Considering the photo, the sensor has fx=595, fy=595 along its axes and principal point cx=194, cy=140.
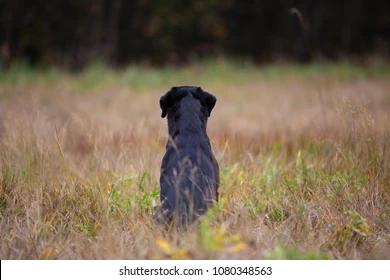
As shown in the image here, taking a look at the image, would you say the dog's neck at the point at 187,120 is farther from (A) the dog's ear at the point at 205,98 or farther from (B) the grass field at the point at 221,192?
(B) the grass field at the point at 221,192

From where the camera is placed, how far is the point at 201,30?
20984 mm

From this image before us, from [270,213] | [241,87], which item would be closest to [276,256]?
[270,213]

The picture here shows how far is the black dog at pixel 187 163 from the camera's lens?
4.25 metres

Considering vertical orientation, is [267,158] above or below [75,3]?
below

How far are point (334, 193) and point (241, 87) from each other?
8379 mm

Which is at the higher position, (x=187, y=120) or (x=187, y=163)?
(x=187, y=120)

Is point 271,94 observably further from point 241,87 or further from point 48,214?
point 48,214

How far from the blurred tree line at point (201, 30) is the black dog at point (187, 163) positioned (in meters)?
13.4

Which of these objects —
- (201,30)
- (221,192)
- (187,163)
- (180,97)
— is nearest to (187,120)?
(180,97)

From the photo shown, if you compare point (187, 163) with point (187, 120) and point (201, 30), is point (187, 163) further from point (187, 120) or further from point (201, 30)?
point (201, 30)

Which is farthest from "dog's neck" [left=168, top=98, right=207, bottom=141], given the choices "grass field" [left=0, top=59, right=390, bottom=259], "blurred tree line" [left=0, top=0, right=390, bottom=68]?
"blurred tree line" [left=0, top=0, right=390, bottom=68]

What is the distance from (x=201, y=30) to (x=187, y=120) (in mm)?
16459

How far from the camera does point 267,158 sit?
6645mm
